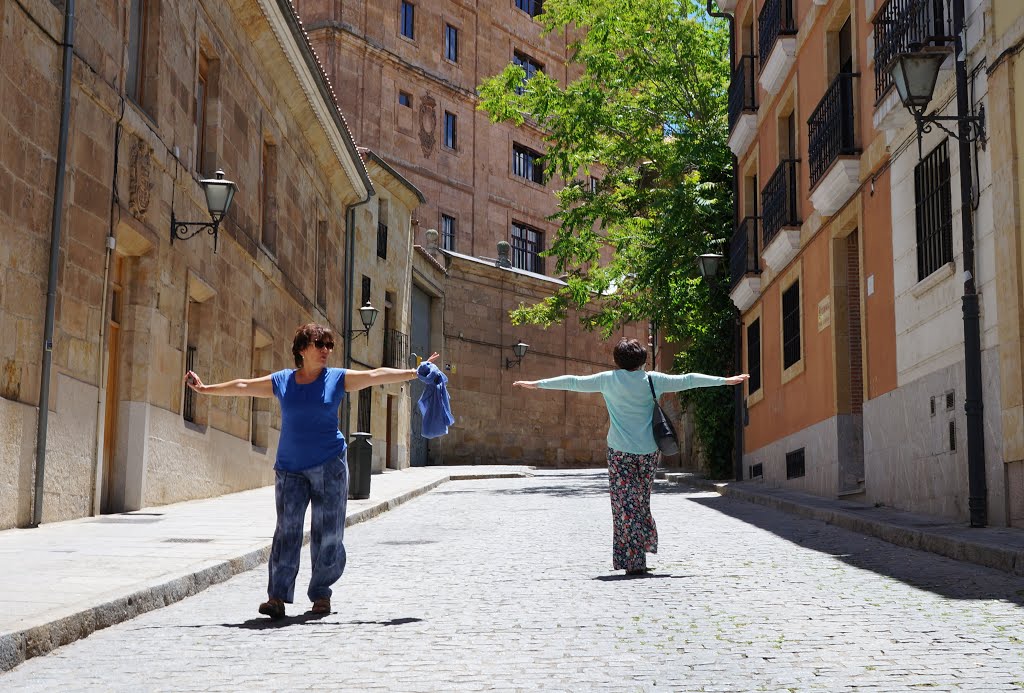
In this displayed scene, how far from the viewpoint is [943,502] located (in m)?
11.0

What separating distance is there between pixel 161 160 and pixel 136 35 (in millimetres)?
1435

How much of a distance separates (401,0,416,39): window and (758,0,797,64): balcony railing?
20992mm

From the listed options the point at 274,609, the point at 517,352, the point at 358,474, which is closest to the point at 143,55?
the point at 358,474

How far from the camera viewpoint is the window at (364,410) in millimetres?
29016

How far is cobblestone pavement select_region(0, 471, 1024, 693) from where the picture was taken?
14.8 feet

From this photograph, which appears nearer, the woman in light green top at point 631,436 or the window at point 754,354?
the woman in light green top at point 631,436

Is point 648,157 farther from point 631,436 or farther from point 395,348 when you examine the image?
point 631,436

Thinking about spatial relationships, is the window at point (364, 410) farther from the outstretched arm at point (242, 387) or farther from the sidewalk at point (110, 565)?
the outstretched arm at point (242, 387)

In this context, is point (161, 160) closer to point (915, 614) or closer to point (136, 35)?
point (136, 35)

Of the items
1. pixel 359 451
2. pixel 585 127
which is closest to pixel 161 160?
pixel 359 451

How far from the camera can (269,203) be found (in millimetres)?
19547

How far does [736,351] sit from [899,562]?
1406 centimetres

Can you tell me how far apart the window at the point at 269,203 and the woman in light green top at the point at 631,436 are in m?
12.1

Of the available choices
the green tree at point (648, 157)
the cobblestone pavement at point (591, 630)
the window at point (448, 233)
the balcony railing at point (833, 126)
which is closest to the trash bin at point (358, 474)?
the cobblestone pavement at point (591, 630)
